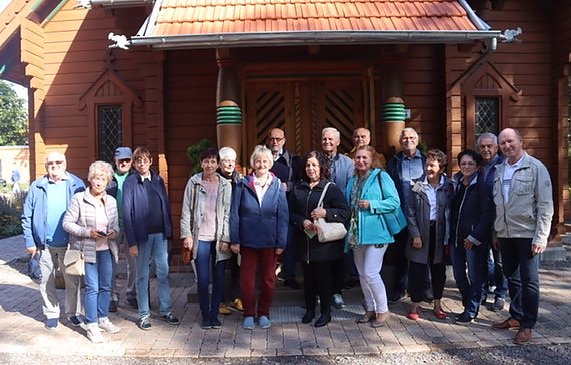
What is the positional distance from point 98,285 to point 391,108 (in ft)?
13.2

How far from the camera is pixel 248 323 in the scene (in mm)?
4598

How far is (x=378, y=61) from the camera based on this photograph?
6.57 metres

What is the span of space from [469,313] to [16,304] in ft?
17.0

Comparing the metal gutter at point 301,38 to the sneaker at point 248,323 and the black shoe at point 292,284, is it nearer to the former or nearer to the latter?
the black shoe at point 292,284

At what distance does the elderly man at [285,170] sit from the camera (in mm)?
5125

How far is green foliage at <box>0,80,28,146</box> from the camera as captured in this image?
56344 mm

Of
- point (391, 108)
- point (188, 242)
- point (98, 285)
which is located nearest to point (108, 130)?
point (98, 285)

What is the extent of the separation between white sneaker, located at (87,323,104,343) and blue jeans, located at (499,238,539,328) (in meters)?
3.82

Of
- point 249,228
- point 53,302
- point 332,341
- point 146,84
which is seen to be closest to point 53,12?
point 146,84

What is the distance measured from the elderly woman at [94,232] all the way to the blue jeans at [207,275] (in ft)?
2.76

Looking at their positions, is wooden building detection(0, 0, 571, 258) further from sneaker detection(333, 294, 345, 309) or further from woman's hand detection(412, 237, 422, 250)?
sneaker detection(333, 294, 345, 309)

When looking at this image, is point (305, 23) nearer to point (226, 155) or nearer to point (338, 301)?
point (226, 155)

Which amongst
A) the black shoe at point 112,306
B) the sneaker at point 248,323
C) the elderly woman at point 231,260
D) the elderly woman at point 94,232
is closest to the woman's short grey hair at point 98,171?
the elderly woman at point 94,232

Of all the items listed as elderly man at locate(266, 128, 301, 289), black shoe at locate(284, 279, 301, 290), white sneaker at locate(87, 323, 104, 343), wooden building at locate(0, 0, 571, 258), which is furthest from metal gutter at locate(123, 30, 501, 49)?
white sneaker at locate(87, 323, 104, 343)
